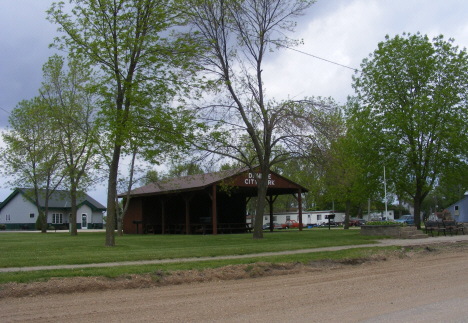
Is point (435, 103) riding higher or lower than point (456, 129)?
higher

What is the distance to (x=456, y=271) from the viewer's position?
10953 millimetres

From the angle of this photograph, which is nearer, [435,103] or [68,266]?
[68,266]

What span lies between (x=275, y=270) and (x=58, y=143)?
2532 centimetres

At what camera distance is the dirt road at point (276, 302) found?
6309mm

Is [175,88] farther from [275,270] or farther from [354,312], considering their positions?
[354,312]

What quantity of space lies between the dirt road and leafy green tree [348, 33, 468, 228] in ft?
53.7

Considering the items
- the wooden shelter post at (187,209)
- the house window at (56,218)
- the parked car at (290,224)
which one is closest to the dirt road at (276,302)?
the wooden shelter post at (187,209)

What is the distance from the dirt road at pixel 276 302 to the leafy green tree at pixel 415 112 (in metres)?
16.4

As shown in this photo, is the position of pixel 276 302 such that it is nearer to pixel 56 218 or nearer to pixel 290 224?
pixel 290 224

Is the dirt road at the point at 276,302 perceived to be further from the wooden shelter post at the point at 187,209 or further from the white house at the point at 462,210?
the white house at the point at 462,210

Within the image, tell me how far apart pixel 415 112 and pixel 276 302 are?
21198 mm

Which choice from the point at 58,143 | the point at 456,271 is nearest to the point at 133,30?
the point at 456,271

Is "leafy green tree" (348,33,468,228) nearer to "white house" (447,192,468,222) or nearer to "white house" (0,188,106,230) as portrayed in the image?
"white house" (447,192,468,222)

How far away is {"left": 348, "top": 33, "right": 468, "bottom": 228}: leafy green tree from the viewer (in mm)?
24922
